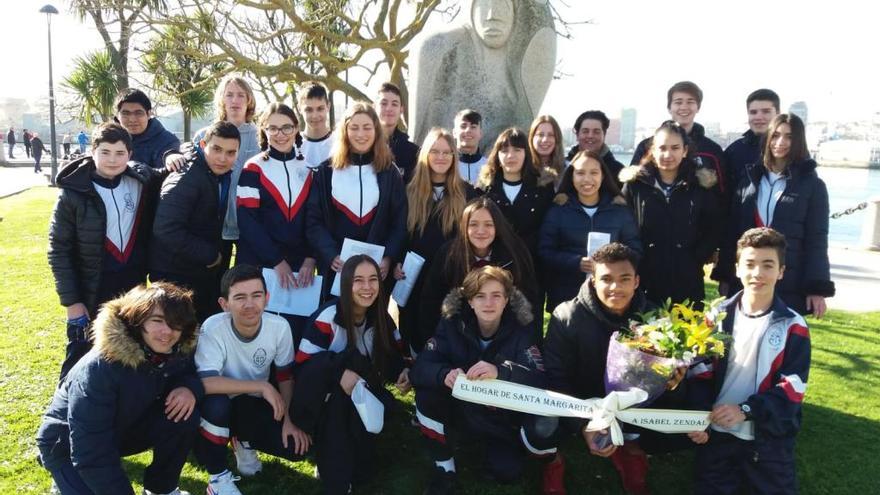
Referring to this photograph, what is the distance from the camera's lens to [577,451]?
12.3ft

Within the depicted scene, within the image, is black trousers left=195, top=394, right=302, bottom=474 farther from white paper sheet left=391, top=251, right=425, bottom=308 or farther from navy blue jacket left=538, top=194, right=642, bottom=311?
navy blue jacket left=538, top=194, right=642, bottom=311

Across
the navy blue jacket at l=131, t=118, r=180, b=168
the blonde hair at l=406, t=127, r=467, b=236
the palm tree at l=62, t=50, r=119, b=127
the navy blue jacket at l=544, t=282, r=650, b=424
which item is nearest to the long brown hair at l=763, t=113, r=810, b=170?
the navy blue jacket at l=544, t=282, r=650, b=424

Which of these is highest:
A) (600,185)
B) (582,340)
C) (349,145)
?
(349,145)

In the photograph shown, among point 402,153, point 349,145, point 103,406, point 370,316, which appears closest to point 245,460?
point 103,406

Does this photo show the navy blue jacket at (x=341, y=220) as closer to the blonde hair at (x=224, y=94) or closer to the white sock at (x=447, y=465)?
the blonde hair at (x=224, y=94)

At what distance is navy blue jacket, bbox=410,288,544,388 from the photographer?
10.7 ft

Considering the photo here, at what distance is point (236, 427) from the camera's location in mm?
3305

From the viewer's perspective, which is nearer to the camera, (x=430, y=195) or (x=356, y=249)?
(x=356, y=249)

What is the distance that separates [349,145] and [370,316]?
111 cm

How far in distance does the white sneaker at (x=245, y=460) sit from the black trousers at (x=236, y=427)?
2.4 inches

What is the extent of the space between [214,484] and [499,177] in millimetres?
2421

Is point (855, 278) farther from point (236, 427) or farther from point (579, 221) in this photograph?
point (236, 427)

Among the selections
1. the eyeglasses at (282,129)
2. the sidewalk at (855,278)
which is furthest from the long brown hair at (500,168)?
the sidewalk at (855,278)

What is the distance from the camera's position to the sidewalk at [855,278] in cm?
772
